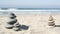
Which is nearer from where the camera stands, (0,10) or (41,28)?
(41,28)

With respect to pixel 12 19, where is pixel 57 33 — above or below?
below

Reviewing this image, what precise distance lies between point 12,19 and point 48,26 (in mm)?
1309

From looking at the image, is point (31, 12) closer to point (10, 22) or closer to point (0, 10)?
point (0, 10)

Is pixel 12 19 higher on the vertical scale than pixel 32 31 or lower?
higher

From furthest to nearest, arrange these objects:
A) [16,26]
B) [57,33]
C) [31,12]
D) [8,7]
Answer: [8,7], [31,12], [16,26], [57,33]

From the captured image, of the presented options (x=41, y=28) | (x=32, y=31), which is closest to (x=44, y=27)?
(x=41, y=28)

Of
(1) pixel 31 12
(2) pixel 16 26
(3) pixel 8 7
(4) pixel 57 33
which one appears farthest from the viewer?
(3) pixel 8 7

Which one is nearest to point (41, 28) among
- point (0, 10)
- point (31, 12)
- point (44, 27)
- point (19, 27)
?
point (44, 27)

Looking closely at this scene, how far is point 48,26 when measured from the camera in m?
6.03

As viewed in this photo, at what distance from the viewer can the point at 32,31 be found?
18.0 feet

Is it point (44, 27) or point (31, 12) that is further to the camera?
point (31, 12)

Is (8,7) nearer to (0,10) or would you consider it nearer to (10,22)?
(0,10)

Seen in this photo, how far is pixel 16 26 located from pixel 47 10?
4.12 metres

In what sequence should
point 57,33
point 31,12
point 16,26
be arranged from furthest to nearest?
point 31,12 → point 16,26 → point 57,33
